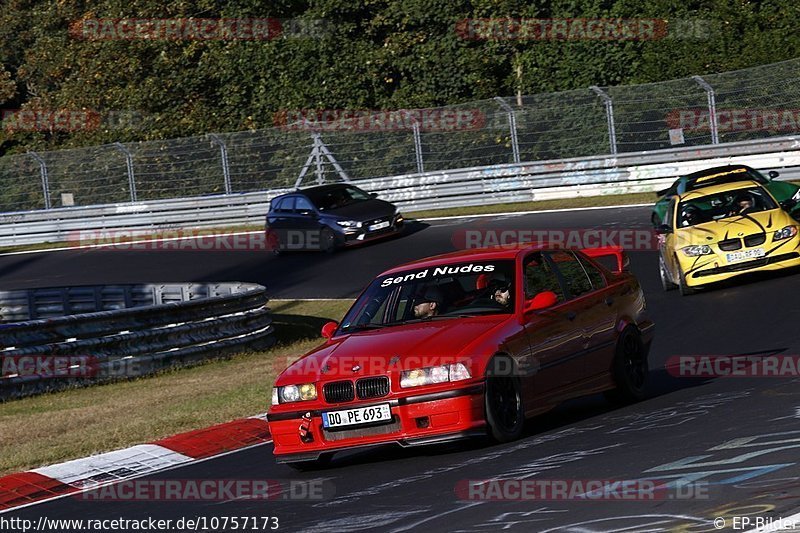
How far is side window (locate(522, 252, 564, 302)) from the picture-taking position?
395 inches

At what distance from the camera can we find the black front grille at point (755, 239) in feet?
56.9

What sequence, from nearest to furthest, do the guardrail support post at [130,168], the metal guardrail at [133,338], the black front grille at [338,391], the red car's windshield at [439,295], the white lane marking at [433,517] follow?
the white lane marking at [433,517] < the black front grille at [338,391] < the red car's windshield at [439,295] < the metal guardrail at [133,338] < the guardrail support post at [130,168]

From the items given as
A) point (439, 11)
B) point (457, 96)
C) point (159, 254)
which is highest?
point (439, 11)

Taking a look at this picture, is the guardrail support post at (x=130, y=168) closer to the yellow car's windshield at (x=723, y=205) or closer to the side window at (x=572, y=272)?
the yellow car's windshield at (x=723, y=205)

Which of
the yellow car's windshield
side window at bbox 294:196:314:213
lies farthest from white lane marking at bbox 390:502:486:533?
side window at bbox 294:196:314:213

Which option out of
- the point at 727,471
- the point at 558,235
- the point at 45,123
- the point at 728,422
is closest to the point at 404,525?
the point at 727,471

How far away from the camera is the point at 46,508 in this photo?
29.3ft

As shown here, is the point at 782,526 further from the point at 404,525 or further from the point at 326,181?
the point at 326,181

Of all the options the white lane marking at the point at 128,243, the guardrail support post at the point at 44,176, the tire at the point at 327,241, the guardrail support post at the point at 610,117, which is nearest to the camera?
the tire at the point at 327,241

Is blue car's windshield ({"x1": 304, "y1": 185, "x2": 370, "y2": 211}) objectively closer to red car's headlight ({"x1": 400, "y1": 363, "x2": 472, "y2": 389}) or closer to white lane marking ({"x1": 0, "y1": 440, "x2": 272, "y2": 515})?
white lane marking ({"x1": 0, "y1": 440, "x2": 272, "y2": 515})

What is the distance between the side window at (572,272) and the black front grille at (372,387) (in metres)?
2.12

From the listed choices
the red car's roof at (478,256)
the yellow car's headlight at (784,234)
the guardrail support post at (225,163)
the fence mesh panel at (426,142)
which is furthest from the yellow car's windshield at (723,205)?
the guardrail support post at (225,163)

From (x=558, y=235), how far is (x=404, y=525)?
18435 mm

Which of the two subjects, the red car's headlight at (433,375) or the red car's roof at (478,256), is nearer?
the red car's headlight at (433,375)
